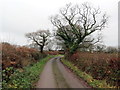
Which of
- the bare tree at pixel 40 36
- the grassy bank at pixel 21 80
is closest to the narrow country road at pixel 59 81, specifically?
the grassy bank at pixel 21 80

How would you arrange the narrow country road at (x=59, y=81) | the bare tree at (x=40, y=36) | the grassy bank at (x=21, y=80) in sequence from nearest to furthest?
the grassy bank at (x=21, y=80)
the narrow country road at (x=59, y=81)
the bare tree at (x=40, y=36)

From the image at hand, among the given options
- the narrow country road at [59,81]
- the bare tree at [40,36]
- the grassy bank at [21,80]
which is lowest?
the narrow country road at [59,81]

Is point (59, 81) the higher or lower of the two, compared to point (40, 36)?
lower

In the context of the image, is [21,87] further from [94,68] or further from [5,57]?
[94,68]

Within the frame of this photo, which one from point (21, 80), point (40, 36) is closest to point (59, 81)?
point (21, 80)

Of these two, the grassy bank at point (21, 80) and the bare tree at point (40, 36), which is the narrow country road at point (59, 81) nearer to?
the grassy bank at point (21, 80)

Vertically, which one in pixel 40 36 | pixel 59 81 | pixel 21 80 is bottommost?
pixel 59 81

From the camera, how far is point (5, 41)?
540 inches

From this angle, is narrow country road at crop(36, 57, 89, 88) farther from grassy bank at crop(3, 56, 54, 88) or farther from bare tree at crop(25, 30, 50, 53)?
bare tree at crop(25, 30, 50, 53)

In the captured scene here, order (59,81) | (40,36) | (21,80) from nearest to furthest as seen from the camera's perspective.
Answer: (21,80)
(59,81)
(40,36)

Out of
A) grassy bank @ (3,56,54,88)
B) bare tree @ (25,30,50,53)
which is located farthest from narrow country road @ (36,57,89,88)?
bare tree @ (25,30,50,53)

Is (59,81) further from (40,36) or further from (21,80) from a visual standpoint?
(40,36)

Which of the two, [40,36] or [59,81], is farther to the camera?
[40,36]

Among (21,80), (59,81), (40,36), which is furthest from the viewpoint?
(40,36)
